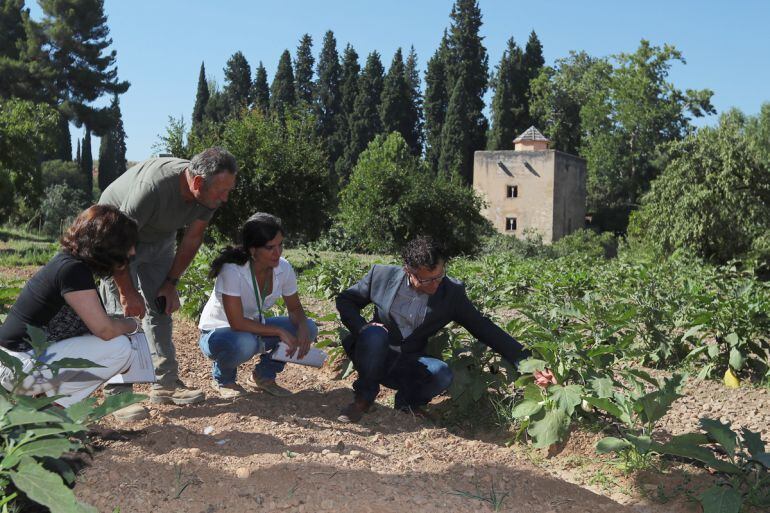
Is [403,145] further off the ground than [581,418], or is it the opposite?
[403,145]

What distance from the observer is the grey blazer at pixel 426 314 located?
373 cm

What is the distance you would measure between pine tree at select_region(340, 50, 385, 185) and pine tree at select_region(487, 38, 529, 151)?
22.6 feet

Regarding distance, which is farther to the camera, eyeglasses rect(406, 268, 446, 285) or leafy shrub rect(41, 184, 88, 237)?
leafy shrub rect(41, 184, 88, 237)

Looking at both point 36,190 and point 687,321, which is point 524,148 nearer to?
point 36,190

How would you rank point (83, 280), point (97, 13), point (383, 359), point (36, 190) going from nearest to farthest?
point (83, 280) < point (383, 359) < point (36, 190) < point (97, 13)

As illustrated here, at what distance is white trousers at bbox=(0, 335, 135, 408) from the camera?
9.98ft

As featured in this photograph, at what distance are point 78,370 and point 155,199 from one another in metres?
1.01

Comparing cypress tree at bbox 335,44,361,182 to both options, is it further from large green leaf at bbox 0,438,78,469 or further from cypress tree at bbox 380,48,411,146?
large green leaf at bbox 0,438,78,469

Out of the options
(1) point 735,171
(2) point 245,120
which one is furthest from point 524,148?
(2) point 245,120

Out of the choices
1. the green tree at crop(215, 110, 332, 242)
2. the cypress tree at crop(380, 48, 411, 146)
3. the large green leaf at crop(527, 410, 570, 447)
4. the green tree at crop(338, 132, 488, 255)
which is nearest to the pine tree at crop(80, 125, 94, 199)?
the cypress tree at crop(380, 48, 411, 146)

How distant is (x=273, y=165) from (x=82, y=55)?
96.0ft

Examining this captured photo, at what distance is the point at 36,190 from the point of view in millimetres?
20688

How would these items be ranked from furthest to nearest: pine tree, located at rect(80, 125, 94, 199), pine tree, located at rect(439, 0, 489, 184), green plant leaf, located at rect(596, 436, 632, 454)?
pine tree, located at rect(80, 125, 94, 199) < pine tree, located at rect(439, 0, 489, 184) < green plant leaf, located at rect(596, 436, 632, 454)

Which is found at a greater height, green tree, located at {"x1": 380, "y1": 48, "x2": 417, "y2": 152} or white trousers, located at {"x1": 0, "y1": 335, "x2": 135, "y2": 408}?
green tree, located at {"x1": 380, "y1": 48, "x2": 417, "y2": 152}
